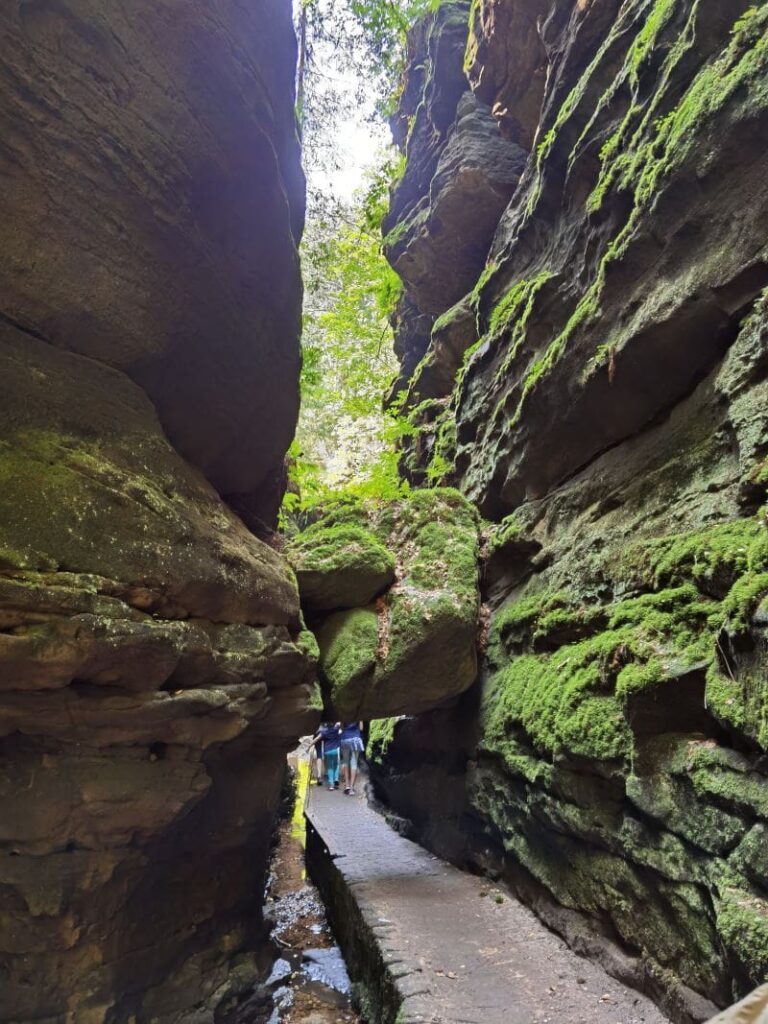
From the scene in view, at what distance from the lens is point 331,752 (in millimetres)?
15148

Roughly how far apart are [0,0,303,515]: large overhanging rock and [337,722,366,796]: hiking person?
9615 millimetres

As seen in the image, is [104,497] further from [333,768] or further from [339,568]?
[333,768]

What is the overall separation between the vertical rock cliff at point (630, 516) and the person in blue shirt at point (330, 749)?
156 inches

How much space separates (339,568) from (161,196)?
4.82 metres

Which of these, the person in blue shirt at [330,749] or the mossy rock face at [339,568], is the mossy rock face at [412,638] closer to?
the mossy rock face at [339,568]

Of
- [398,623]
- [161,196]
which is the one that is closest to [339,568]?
[398,623]

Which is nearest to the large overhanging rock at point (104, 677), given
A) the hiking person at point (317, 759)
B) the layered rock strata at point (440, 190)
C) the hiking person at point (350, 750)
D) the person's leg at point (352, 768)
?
the hiking person at point (350, 750)

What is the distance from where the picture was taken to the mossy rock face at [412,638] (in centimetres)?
772

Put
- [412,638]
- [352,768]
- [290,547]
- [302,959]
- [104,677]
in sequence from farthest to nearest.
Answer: [352,768], [290,547], [412,638], [302,959], [104,677]

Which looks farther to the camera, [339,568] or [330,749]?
[330,749]

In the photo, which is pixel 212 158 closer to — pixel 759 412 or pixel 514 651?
pixel 759 412

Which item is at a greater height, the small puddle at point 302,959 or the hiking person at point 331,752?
the hiking person at point 331,752

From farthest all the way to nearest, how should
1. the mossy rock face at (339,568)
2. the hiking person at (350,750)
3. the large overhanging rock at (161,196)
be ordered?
Answer: the hiking person at (350,750) → the mossy rock face at (339,568) → the large overhanging rock at (161,196)

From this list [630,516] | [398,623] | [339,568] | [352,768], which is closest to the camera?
[630,516]
